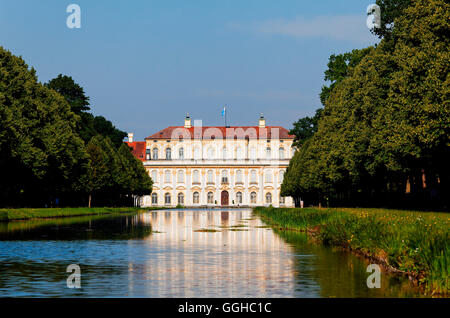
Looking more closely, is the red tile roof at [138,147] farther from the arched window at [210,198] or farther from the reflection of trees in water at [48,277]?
the reflection of trees in water at [48,277]

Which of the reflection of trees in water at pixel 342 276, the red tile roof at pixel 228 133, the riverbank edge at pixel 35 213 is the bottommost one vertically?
the reflection of trees in water at pixel 342 276

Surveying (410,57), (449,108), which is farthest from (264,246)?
(410,57)

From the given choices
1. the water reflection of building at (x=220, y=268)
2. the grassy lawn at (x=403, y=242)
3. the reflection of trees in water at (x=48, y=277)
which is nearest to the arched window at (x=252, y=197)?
the grassy lawn at (x=403, y=242)

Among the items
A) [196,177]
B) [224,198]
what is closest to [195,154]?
[196,177]

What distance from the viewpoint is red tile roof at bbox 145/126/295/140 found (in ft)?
567

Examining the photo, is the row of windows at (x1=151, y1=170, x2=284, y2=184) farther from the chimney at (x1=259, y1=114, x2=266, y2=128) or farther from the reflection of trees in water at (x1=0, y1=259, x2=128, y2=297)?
the reflection of trees in water at (x1=0, y1=259, x2=128, y2=297)

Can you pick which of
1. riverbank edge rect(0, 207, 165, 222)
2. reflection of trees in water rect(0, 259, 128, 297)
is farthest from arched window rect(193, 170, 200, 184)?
reflection of trees in water rect(0, 259, 128, 297)

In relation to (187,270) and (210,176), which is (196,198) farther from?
(187,270)

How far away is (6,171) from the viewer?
58594 millimetres

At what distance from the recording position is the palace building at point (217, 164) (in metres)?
173

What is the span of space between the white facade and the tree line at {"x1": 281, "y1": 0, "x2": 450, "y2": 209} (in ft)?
314

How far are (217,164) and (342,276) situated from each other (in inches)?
6160

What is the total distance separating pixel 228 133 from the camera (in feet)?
567

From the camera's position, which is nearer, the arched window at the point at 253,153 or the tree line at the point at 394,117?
the tree line at the point at 394,117
